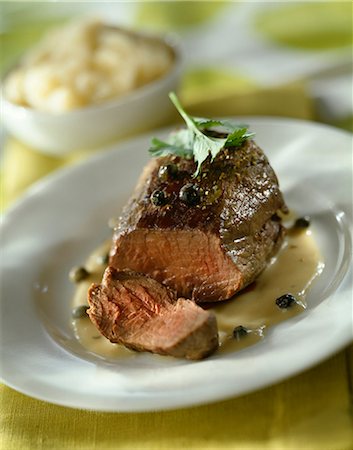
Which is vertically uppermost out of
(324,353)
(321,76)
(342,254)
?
(324,353)

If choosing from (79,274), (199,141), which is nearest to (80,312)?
(79,274)

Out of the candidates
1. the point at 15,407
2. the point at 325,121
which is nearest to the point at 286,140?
the point at 325,121

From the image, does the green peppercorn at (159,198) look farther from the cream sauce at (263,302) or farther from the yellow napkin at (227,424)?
the yellow napkin at (227,424)

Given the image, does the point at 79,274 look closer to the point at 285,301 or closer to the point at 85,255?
the point at 85,255

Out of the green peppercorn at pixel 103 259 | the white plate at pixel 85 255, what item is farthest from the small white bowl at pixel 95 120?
the green peppercorn at pixel 103 259

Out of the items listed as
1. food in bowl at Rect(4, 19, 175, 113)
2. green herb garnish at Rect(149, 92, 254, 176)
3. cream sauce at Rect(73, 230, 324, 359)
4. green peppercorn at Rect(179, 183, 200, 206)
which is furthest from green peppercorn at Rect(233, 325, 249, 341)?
food in bowl at Rect(4, 19, 175, 113)

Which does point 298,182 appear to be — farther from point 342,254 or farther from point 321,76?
point 321,76
